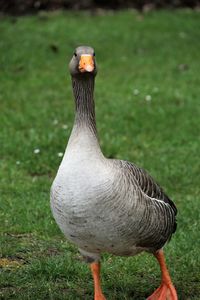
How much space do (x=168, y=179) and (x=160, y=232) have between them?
9.72ft

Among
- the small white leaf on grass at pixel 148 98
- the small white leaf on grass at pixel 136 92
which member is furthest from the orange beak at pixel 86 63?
the small white leaf on grass at pixel 136 92

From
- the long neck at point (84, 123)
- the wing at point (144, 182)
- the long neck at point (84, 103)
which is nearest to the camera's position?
the long neck at point (84, 123)

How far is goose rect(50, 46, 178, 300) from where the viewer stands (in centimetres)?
437

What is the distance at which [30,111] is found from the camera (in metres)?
9.71

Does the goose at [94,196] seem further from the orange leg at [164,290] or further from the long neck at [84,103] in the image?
the orange leg at [164,290]

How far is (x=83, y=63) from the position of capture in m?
4.42

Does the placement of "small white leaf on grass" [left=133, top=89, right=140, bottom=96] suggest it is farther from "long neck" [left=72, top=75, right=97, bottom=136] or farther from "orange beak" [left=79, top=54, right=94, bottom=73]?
"orange beak" [left=79, top=54, right=94, bottom=73]

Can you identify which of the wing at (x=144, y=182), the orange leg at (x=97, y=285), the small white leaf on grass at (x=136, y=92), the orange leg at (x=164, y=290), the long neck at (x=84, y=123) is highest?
the long neck at (x=84, y=123)

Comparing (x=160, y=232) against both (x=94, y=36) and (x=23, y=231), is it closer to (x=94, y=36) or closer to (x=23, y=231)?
(x=23, y=231)

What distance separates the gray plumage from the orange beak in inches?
2.5

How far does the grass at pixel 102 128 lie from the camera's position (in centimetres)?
553

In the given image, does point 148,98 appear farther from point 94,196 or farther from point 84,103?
point 94,196

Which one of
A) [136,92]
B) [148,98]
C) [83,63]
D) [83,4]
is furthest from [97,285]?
[83,4]

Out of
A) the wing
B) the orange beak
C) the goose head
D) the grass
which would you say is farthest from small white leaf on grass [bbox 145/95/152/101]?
the orange beak
